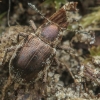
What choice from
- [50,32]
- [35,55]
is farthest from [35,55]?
[50,32]

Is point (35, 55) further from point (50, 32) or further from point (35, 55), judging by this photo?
point (50, 32)

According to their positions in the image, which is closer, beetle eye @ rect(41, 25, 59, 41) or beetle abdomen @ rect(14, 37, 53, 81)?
→ beetle abdomen @ rect(14, 37, 53, 81)

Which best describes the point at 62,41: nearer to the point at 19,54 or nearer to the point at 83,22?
the point at 83,22

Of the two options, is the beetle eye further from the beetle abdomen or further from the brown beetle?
the beetle abdomen

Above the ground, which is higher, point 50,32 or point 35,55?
point 50,32

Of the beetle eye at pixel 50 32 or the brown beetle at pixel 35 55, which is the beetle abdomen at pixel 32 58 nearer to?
the brown beetle at pixel 35 55

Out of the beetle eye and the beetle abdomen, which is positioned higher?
the beetle eye

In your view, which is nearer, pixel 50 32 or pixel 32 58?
pixel 32 58

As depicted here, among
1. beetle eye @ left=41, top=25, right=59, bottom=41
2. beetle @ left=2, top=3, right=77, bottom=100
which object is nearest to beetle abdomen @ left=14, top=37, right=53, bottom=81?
beetle @ left=2, top=3, right=77, bottom=100

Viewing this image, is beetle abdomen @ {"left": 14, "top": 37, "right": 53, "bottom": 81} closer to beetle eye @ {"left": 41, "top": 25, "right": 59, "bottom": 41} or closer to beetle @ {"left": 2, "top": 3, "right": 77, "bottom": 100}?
beetle @ {"left": 2, "top": 3, "right": 77, "bottom": 100}
